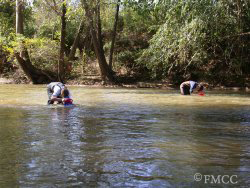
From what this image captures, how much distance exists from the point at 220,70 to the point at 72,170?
26.6 meters

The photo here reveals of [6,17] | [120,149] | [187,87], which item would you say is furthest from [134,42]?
[120,149]

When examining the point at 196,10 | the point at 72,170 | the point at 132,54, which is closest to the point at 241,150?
the point at 72,170

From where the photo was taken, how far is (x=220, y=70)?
3098 cm

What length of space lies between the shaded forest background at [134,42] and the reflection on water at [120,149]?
7.19 metres

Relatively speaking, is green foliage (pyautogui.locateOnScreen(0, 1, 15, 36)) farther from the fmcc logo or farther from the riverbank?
the fmcc logo

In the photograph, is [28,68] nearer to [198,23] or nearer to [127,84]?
[127,84]

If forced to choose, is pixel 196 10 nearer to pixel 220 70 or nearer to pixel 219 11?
pixel 219 11

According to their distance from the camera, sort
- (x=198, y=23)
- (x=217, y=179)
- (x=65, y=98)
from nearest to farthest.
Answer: (x=217, y=179), (x=65, y=98), (x=198, y=23)

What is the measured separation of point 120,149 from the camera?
7.33m

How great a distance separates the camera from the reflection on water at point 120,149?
5.57 meters

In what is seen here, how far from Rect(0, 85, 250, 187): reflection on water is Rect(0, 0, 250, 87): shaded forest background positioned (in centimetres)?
719

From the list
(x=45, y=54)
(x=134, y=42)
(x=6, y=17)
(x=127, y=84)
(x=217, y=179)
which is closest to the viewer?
(x=217, y=179)

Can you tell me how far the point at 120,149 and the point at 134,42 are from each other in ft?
95.2

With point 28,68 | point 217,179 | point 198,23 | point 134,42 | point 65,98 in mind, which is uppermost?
point 134,42
